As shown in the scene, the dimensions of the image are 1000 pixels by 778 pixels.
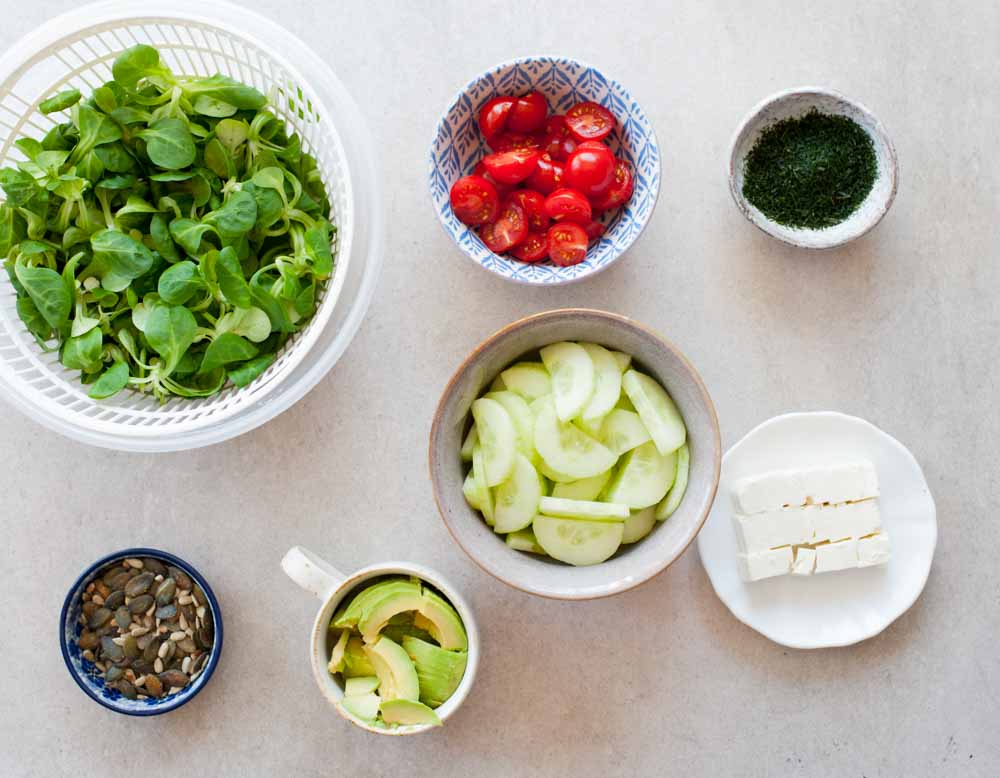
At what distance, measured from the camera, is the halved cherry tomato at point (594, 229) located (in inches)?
51.7

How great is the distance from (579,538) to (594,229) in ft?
1.52

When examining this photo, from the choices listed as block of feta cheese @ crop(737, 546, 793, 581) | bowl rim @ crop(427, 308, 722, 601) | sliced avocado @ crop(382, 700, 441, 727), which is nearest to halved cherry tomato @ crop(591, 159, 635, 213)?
bowl rim @ crop(427, 308, 722, 601)

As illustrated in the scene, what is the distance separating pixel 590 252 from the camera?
4.35 ft

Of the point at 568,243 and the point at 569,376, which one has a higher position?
the point at 568,243

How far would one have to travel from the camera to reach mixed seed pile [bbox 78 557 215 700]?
4.43 feet

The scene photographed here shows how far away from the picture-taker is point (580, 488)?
122 centimetres

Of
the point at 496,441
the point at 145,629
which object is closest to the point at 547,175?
the point at 496,441

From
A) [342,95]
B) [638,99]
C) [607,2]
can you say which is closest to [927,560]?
[638,99]

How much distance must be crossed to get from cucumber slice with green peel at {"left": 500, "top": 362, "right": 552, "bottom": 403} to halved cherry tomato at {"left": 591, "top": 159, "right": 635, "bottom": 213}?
0.88ft

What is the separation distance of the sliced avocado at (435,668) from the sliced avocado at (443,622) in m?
0.02

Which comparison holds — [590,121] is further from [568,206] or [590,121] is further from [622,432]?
[622,432]

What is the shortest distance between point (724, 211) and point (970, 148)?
43cm

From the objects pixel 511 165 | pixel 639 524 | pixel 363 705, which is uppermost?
pixel 511 165

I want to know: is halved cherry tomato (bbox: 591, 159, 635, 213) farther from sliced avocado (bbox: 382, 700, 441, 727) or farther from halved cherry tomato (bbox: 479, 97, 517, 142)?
sliced avocado (bbox: 382, 700, 441, 727)
